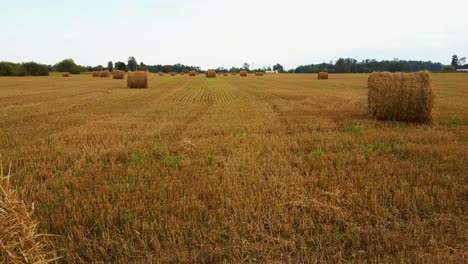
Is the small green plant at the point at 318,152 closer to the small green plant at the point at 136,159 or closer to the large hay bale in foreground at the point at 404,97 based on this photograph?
the small green plant at the point at 136,159

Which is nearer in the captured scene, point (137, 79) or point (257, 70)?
point (137, 79)

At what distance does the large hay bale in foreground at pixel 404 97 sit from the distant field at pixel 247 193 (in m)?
1.88

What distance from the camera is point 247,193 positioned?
17.5ft

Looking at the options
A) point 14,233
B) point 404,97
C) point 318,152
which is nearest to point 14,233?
point 14,233

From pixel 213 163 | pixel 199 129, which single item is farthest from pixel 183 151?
pixel 199 129

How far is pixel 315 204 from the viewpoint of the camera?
489 cm

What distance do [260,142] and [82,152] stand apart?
4.05m

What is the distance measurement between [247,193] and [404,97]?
8808mm

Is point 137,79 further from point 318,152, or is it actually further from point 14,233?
point 14,233

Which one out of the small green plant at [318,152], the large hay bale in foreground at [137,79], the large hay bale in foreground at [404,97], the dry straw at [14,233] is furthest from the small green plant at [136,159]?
the large hay bale in foreground at [137,79]

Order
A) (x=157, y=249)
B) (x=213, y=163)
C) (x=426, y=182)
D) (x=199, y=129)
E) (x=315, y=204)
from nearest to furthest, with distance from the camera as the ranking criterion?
(x=157, y=249)
(x=315, y=204)
(x=426, y=182)
(x=213, y=163)
(x=199, y=129)

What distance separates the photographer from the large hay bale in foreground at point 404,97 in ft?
38.6

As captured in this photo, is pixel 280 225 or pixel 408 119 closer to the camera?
pixel 280 225

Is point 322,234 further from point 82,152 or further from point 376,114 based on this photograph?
point 376,114
